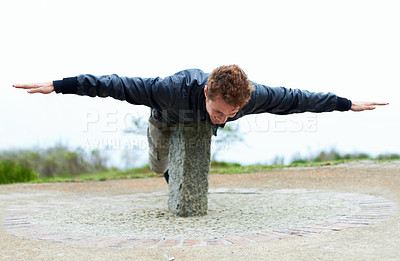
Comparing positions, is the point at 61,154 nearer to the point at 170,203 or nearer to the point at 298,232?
the point at 170,203

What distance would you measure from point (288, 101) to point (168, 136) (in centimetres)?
136

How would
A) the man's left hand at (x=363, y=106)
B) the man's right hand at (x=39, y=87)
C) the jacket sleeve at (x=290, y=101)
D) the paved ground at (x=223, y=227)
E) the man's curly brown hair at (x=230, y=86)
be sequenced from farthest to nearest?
the man's left hand at (x=363, y=106) → the jacket sleeve at (x=290, y=101) → the man's right hand at (x=39, y=87) → the man's curly brown hair at (x=230, y=86) → the paved ground at (x=223, y=227)

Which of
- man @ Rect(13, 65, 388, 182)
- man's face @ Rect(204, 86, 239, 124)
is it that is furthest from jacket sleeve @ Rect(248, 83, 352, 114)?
man's face @ Rect(204, 86, 239, 124)

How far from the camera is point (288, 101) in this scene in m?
3.53

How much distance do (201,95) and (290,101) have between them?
3.02 feet

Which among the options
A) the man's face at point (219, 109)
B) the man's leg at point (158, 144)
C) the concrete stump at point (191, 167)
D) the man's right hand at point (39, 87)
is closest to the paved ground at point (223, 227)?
the concrete stump at point (191, 167)

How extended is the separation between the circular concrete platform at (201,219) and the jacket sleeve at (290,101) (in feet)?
3.44

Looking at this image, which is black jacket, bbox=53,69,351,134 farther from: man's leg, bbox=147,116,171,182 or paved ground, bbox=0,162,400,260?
paved ground, bbox=0,162,400,260

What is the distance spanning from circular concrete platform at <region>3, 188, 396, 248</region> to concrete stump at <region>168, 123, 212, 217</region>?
151 millimetres

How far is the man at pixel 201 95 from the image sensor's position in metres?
2.89

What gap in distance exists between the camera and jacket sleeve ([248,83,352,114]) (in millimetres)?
3438

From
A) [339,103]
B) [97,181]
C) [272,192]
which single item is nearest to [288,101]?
[339,103]

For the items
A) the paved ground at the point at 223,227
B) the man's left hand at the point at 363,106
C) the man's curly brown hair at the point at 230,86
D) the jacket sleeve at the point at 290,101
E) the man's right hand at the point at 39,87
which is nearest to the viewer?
the paved ground at the point at 223,227

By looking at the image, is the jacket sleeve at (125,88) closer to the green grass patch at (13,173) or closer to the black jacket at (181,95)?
the black jacket at (181,95)
